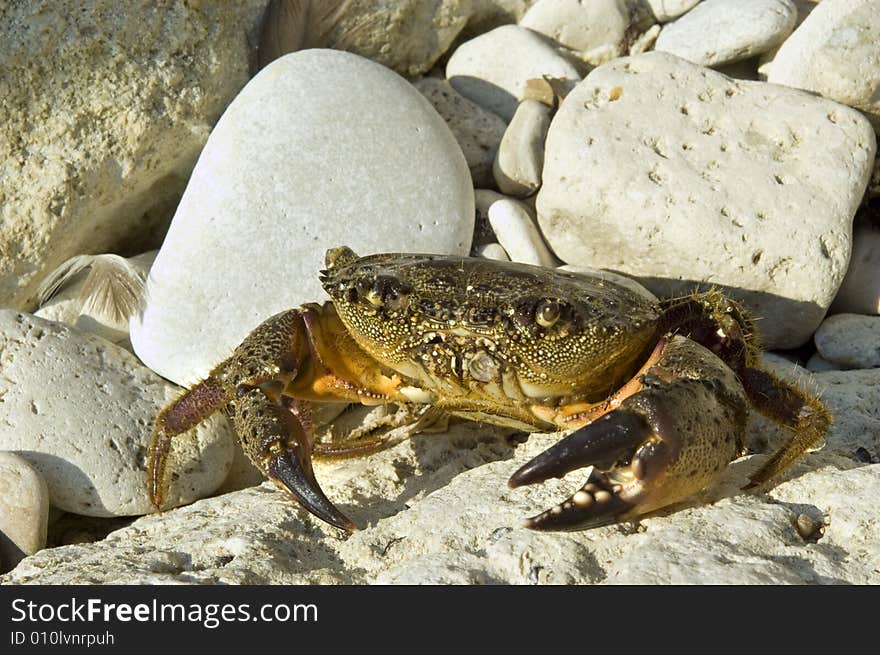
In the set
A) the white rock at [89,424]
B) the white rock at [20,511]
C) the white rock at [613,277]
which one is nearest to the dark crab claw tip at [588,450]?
the white rock at [613,277]

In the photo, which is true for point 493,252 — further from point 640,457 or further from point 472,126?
point 640,457

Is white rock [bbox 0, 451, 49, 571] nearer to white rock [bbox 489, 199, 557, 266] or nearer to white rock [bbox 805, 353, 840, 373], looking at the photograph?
white rock [bbox 489, 199, 557, 266]

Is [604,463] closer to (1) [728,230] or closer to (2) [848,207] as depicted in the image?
(1) [728,230]

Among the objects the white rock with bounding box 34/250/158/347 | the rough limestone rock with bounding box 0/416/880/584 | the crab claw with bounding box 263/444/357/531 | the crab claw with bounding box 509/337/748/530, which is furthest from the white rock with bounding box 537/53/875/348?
the crab claw with bounding box 263/444/357/531

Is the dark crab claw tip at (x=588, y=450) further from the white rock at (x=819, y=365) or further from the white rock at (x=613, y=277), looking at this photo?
the white rock at (x=819, y=365)
